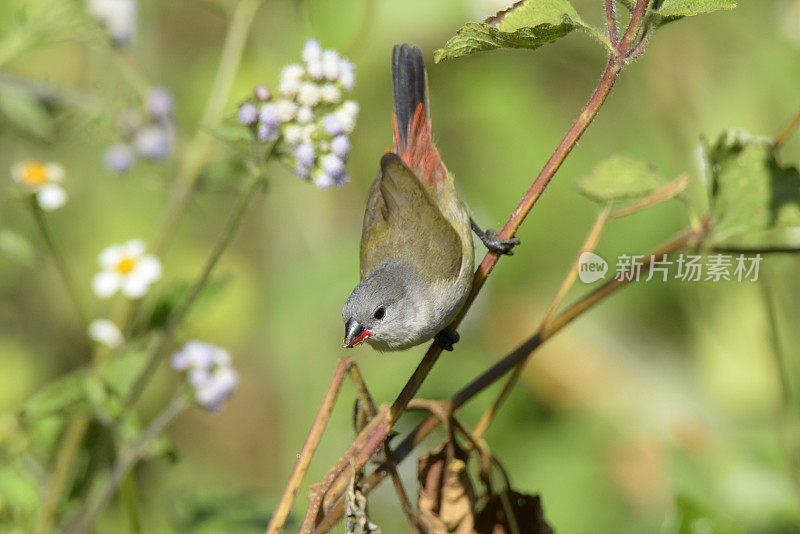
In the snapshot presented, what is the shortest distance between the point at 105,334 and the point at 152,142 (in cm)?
48

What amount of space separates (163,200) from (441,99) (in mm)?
1327

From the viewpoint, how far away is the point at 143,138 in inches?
81.4

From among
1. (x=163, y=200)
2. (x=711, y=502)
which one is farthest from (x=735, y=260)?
(x=163, y=200)

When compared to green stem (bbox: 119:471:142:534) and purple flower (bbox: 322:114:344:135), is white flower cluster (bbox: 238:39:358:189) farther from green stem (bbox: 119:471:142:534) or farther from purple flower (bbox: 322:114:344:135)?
green stem (bbox: 119:471:142:534)

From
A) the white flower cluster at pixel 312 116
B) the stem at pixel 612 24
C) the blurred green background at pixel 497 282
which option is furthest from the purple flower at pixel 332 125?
the blurred green background at pixel 497 282

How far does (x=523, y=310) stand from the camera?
3.77 meters

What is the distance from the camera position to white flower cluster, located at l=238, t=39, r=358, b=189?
145 cm

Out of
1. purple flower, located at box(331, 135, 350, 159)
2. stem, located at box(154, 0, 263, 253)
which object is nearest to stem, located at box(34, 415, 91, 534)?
stem, located at box(154, 0, 263, 253)

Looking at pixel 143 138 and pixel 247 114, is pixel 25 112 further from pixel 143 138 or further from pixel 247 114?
pixel 247 114

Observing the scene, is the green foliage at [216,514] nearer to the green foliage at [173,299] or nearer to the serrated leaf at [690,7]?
the green foliage at [173,299]

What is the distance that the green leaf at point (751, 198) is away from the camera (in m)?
1.38

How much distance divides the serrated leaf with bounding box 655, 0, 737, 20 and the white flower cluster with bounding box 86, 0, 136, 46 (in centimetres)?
135

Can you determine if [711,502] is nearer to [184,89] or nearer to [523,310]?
[523,310]

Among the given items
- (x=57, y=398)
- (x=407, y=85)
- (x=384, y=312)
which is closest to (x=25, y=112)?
(x=57, y=398)
